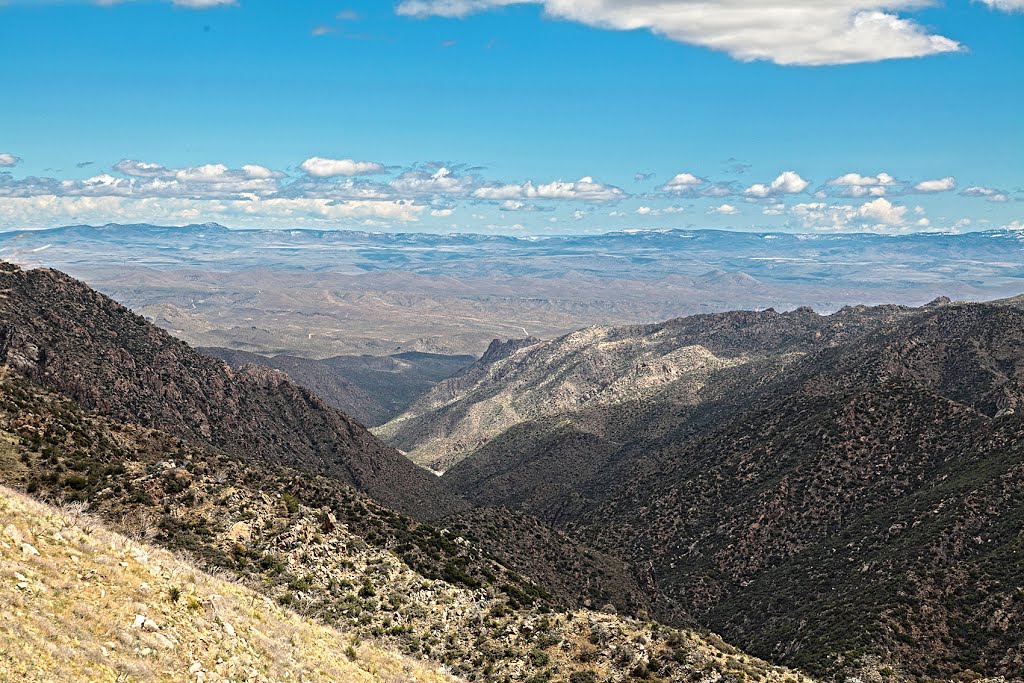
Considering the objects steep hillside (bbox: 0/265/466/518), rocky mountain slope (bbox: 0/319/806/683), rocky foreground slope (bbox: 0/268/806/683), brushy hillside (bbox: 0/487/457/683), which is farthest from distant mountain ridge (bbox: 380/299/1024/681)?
brushy hillside (bbox: 0/487/457/683)

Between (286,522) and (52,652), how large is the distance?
28992mm

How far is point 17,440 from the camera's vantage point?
52969 millimetres

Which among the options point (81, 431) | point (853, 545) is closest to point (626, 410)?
point (853, 545)

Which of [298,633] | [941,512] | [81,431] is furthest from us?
[941,512]

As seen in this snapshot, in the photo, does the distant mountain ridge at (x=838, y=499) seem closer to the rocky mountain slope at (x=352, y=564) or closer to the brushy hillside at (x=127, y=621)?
the rocky mountain slope at (x=352, y=564)

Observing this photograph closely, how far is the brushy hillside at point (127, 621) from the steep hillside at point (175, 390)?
66368mm

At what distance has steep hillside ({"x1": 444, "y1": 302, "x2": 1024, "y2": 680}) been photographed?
61188mm

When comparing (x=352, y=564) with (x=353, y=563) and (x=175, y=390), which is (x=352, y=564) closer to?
(x=353, y=563)

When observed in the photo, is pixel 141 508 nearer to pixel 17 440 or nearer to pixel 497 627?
pixel 17 440

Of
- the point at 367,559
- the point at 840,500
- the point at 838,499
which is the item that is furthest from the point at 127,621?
the point at 838,499

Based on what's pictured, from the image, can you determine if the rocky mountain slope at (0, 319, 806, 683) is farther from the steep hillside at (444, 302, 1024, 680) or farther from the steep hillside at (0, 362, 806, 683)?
the steep hillside at (444, 302, 1024, 680)

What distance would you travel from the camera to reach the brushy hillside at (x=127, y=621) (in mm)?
21875

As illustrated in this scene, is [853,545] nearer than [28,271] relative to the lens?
Yes

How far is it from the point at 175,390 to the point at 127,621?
90.7m
